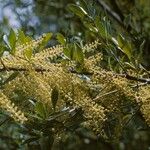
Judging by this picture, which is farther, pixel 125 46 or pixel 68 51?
pixel 125 46

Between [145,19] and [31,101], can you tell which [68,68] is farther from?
[145,19]

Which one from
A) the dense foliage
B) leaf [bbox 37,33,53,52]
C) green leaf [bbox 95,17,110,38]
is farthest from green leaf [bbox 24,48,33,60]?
green leaf [bbox 95,17,110,38]

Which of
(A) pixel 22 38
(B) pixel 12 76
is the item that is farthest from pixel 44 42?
(B) pixel 12 76

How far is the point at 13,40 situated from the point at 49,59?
0.54 ft

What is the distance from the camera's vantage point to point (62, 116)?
186 centimetres

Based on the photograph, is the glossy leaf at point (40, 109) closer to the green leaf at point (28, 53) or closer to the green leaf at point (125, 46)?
the green leaf at point (28, 53)

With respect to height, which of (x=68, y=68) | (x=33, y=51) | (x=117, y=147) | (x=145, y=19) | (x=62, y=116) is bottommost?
(x=117, y=147)

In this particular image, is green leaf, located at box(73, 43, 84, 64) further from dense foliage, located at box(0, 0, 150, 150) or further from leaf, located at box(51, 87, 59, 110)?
leaf, located at box(51, 87, 59, 110)

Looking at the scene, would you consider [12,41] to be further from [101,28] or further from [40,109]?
[101,28]

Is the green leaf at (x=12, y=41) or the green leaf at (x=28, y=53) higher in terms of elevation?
the green leaf at (x=12, y=41)

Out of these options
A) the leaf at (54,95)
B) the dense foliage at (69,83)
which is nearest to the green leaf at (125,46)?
the dense foliage at (69,83)

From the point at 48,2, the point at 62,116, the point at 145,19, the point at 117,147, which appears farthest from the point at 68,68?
the point at 117,147

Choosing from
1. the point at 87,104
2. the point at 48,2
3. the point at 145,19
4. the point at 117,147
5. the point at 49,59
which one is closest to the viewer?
the point at 87,104

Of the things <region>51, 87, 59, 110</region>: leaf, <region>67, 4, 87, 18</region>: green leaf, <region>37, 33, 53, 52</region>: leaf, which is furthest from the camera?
<region>67, 4, 87, 18</region>: green leaf
